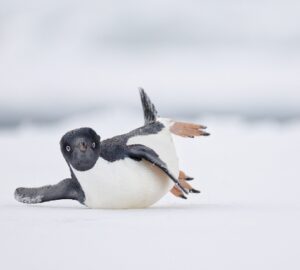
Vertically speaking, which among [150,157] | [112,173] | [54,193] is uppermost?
[150,157]

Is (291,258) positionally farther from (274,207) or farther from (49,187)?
(49,187)

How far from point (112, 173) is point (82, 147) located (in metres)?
0.28

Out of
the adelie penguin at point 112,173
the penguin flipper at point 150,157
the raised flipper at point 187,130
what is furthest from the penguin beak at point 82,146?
the raised flipper at point 187,130

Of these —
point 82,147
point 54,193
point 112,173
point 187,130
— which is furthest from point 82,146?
point 187,130

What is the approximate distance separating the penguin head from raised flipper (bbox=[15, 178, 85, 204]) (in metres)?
0.27

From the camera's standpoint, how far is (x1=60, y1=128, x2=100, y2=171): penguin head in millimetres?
5219

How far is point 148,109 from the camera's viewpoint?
648 centimetres

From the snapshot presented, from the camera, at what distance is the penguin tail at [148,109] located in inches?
254

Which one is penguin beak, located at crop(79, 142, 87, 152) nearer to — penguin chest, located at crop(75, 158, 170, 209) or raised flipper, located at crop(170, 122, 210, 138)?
penguin chest, located at crop(75, 158, 170, 209)

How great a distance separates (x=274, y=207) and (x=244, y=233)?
4.46ft

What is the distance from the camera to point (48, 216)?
16.4 ft

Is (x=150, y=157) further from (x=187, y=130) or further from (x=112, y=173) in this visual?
(x=187, y=130)

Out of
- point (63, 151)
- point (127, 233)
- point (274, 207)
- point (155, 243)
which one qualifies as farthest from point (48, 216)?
point (274, 207)

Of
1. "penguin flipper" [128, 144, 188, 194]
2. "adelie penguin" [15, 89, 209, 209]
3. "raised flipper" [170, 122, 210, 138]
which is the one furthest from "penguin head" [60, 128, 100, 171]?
"raised flipper" [170, 122, 210, 138]
